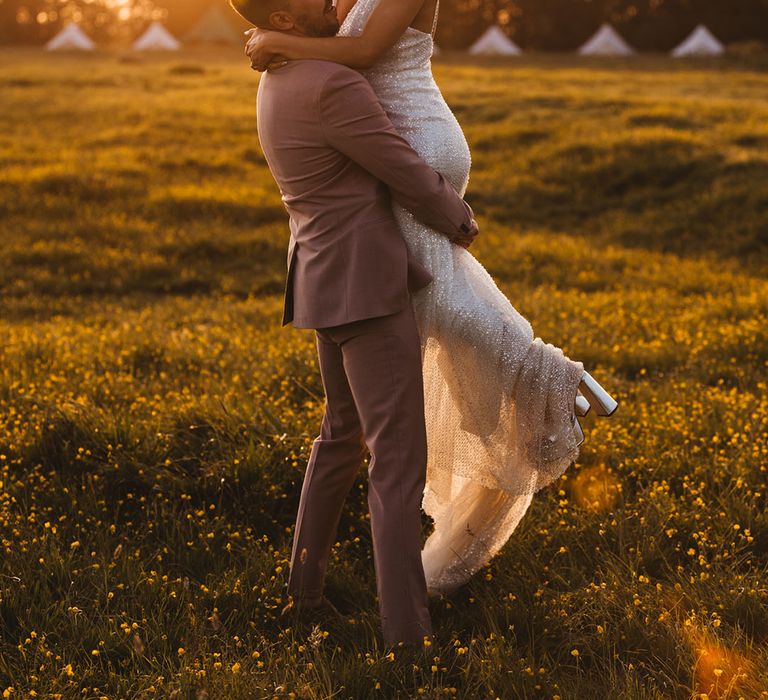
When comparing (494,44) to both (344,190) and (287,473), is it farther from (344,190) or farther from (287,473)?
(344,190)

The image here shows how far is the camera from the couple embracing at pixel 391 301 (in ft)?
9.61

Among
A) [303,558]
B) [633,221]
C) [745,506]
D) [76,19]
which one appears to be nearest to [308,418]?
[303,558]

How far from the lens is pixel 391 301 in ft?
10.1

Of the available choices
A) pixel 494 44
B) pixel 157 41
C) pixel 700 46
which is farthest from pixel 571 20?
pixel 157 41

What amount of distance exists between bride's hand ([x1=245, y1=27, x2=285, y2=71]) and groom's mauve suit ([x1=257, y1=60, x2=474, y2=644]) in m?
0.03

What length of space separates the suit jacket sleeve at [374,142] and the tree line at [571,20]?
58.0 metres

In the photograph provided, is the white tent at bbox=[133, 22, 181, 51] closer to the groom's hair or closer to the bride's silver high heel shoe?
the groom's hair

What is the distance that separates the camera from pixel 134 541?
419cm

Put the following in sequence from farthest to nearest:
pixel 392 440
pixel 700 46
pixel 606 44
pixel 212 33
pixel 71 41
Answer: pixel 212 33
pixel 71 41
pixel 606 44
pixel 700 46
pixel 392 440

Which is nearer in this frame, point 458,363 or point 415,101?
point 415,101

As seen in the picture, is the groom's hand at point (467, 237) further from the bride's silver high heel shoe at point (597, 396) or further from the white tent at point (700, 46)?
the white tent at point (700, 46)

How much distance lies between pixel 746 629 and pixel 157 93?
2663cm

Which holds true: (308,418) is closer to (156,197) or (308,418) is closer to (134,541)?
(134,541)

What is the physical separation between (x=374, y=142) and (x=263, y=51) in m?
0.45
